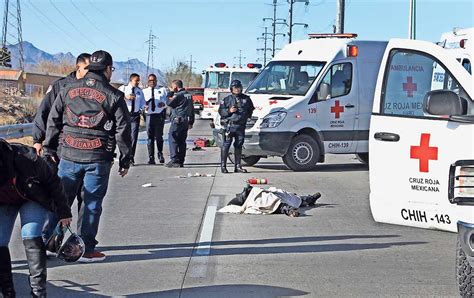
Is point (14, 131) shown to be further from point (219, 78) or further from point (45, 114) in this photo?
point (219, 78)

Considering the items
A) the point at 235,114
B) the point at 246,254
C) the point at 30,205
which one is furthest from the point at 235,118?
the point at 30,205

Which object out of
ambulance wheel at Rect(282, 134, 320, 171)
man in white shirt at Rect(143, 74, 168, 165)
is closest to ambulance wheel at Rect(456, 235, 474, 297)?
ambulance wheel at Rect(282, 134, 320, 171)

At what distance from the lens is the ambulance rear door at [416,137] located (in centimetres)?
642

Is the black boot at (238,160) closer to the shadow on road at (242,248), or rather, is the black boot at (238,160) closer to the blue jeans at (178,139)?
the blue jeans at (178,139)

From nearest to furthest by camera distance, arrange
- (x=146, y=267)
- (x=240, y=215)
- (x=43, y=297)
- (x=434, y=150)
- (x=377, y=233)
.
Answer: (x=43, y=297) < (x=434, y=150) < (x=146, y=267) < (x=377, y=233) < (x=240, y=215)

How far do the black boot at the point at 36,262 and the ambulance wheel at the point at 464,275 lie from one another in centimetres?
310

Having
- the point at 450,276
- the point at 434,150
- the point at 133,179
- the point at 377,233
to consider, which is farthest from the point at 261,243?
the point at 133,179

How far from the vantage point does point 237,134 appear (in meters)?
15.9

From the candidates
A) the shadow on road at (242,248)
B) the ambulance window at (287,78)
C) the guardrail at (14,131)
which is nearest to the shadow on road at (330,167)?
the ambulance window at (287,78)

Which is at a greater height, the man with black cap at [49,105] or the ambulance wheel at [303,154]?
the man with black cap at [49,105]

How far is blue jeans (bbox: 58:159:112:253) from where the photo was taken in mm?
7680

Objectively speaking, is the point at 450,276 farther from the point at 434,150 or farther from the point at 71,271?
the point at 71,271

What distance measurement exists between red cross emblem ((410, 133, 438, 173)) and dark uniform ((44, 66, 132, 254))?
264 cm

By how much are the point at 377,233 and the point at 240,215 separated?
1.99 m
